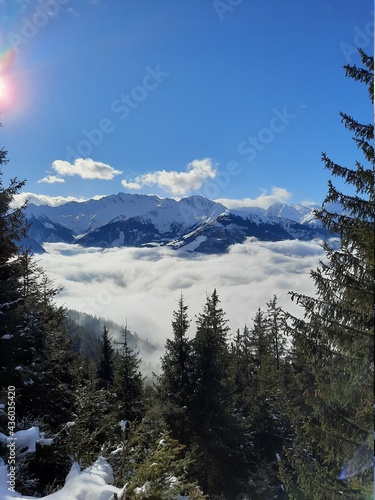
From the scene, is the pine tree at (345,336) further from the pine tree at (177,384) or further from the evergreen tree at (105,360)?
the evergreen tree at (105,360)

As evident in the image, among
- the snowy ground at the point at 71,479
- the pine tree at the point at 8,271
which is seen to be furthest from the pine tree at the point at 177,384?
the snowy ground at the point at 71,479

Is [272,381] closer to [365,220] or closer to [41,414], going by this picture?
[41,414]

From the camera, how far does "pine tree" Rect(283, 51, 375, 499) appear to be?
6.87m

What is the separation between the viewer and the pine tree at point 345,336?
6.87m

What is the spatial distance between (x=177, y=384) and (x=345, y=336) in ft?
45.8

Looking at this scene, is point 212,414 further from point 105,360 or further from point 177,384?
point 105,360

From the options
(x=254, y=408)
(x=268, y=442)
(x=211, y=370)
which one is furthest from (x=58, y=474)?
(x=268, y=442)

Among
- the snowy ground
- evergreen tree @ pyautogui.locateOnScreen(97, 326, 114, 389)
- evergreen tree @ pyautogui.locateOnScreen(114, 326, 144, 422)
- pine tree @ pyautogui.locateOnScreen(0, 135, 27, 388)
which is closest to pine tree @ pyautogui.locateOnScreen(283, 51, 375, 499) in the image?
the snowy ground

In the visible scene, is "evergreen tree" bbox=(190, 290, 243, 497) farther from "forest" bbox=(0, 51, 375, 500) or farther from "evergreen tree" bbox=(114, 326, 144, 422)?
"evergreen tree" bbox=(114, 326, 144, 422)

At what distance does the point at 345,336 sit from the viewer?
743 cm

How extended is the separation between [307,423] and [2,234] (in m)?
11.2

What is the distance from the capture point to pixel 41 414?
36.9 ft

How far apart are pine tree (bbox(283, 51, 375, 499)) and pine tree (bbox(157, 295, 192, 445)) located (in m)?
11.0

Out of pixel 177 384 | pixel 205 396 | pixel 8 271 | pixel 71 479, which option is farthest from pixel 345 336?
pixel 177 384
